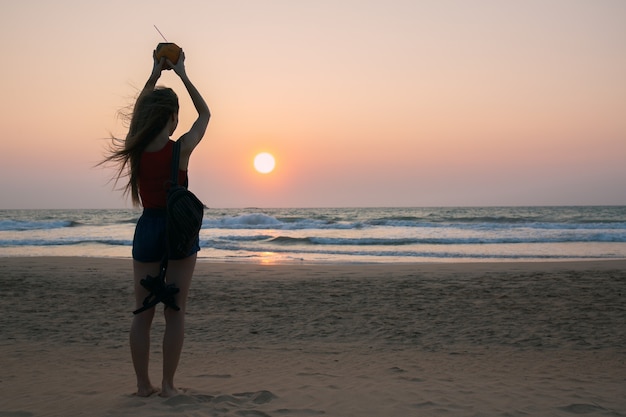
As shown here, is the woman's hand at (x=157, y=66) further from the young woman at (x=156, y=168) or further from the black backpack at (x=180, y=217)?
the black backpack at (x=180, y=217)

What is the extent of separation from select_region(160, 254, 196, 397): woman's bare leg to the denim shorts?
0.09 metres

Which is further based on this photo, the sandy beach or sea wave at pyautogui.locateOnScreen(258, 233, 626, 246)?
sea wave at pyautogui.locateOnScreen(258, 233, 626, 246)

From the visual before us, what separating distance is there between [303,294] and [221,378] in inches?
177

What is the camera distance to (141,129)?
140 inches

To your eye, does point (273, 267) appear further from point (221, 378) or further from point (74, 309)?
point (221, 378)

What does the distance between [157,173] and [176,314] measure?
89 centimetres

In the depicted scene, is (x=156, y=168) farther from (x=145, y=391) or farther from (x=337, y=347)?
(x=337, y=347)

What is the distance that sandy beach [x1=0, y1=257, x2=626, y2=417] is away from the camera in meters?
3.88

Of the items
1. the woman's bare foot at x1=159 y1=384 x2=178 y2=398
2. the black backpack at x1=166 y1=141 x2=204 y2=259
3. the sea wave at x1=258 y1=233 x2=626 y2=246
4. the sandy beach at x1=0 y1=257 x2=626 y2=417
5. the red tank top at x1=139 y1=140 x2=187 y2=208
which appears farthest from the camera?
the sea wave at x1=258 y1=233 x2=626 y2=246

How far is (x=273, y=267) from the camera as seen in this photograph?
44.5 ft

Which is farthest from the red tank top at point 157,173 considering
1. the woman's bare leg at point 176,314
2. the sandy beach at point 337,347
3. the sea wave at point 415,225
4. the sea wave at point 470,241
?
the sea wave at point 415,225

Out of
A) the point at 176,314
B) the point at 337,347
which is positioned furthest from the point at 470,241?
the point at 176,314

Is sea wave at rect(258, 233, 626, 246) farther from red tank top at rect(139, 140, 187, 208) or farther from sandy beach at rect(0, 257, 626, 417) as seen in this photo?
red tank top at rect(139, 140, 187, 208)

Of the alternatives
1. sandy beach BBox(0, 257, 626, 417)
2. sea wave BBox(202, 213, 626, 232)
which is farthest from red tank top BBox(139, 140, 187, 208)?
sea wave BBox(202, 213, 626, 232)
